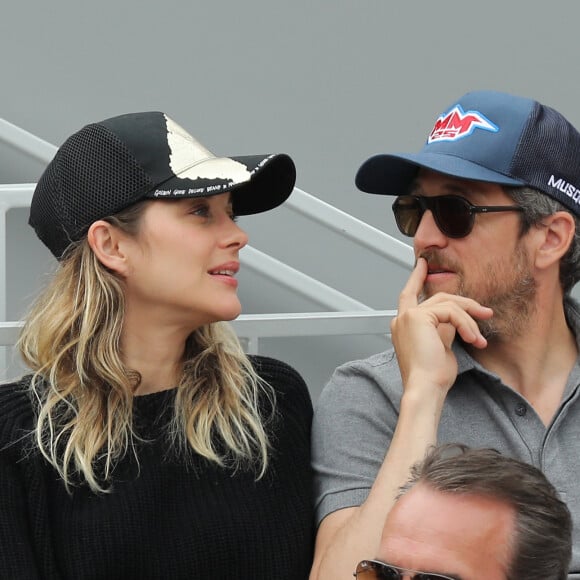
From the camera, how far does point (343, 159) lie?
4.29 meters

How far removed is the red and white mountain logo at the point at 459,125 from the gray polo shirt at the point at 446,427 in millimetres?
424

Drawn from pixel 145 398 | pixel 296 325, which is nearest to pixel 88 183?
pixel 145 398

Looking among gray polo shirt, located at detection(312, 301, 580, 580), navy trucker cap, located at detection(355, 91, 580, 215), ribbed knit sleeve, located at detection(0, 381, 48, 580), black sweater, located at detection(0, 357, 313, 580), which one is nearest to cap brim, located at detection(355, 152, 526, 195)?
navy trucker cap, located at detection(355, 91, 580, 215)

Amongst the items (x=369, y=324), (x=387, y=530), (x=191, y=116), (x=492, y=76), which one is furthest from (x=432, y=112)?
(x=387, y=530)

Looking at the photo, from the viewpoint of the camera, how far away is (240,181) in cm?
219

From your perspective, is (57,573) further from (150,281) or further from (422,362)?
(422,362)

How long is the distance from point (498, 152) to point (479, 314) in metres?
0.32

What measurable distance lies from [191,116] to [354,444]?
7.10ft

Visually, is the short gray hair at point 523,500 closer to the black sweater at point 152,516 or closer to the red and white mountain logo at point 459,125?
the black sweater at point 152,516

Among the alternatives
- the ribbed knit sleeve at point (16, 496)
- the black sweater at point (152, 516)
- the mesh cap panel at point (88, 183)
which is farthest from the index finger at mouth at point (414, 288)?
the ribbed knit sleeve at point (16, 496)

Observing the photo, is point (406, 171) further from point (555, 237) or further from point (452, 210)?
point (555, 237)

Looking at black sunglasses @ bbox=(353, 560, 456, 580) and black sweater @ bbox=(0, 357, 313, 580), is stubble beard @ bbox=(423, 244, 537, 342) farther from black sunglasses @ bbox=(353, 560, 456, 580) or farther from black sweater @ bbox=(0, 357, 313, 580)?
black sunglasses @ bbox=(353, 560, 456, 580)

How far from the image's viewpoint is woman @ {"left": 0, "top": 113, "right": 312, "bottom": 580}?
6.75ft

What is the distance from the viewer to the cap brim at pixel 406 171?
2293 millimetres
